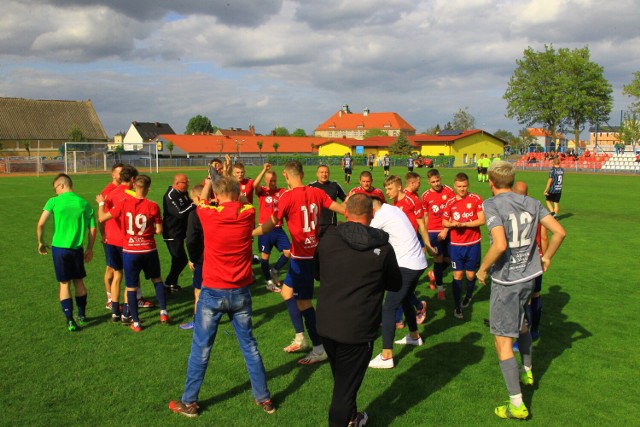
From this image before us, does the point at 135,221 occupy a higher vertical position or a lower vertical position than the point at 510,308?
higher

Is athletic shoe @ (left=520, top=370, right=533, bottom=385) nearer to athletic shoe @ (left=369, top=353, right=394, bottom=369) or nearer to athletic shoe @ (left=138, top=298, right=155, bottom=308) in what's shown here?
athletic shoe @ (left=369, top=353, right=394, bottom=369)

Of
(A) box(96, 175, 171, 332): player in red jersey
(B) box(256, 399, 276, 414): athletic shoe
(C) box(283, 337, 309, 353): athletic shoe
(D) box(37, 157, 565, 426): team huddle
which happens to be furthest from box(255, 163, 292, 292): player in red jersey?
(B) box(256, 399, 276, 414): athletic shoe

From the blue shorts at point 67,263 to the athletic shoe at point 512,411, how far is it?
5.46 meters

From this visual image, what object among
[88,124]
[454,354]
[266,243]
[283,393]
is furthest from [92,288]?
[88,124]

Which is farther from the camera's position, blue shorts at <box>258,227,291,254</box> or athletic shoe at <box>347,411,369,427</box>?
blue shorts at <box>258,227,291,254</box>

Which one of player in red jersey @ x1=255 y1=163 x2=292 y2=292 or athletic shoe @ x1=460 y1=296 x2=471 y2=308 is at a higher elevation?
player in red jersey @ x1=255 y1=163 x2=292 y2=292

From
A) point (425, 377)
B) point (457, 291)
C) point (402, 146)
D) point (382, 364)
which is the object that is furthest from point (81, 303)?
point (402, 146)

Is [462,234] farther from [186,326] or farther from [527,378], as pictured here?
Result: [186,326]

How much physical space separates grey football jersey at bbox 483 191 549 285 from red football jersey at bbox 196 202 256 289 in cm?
229

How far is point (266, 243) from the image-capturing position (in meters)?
9.08

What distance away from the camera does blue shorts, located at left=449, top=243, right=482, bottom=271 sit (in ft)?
24.2

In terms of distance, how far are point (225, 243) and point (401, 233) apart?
203 cm

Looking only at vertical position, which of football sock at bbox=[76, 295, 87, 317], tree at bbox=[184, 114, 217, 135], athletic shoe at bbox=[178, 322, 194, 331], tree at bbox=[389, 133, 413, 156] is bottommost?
athletic shoe at bbox=[178, 322, 194, 331]

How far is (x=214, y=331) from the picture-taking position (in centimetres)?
451
